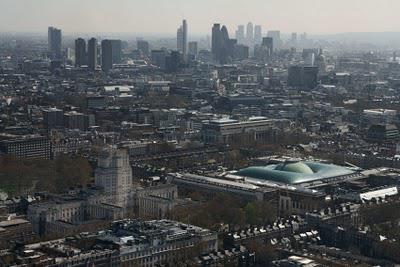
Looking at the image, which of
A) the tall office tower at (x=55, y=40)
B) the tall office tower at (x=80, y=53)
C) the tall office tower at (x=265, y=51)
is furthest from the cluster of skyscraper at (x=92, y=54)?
the tall office tower at (x=265, y=51)

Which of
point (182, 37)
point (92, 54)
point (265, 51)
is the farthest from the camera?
point (182, 37)

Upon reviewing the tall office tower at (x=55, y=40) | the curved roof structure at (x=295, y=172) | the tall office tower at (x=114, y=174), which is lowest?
the curved roof structure at (x=295, y=172)

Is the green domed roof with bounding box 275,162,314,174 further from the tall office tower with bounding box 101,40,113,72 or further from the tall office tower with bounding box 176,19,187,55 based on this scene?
the tall office tower with bounding box 176,19,187,55

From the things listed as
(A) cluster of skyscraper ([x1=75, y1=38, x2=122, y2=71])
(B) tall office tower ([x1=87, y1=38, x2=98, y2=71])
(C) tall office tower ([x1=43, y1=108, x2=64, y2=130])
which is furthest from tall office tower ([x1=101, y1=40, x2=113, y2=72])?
(C) tall office tower ([x1=43, y1=108, x2=64, y2=130])

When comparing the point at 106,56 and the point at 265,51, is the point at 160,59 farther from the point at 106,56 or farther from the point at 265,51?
the point at 265,51

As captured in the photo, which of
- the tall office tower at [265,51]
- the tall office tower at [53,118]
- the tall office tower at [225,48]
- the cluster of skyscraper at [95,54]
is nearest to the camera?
the tall office tower at [53,118]

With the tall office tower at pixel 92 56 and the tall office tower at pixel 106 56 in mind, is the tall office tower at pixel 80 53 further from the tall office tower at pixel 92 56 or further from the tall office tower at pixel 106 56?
the tall office tower at pixel 106 56

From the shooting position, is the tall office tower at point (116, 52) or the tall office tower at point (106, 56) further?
the tall office tower at point (116, 52)

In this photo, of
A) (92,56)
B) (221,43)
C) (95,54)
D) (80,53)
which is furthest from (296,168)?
(221,43)
